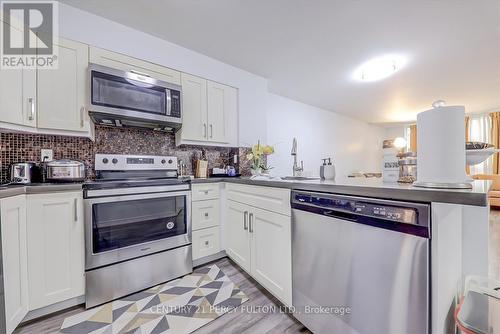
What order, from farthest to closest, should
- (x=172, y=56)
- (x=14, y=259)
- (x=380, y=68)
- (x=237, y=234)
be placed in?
(x=380, y=68) → (x=172, y=56) → (x=237, y=234) → (x=14, y=259)

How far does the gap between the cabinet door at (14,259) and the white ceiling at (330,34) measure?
67.1 inches

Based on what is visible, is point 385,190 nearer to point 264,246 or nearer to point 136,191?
point 264,246

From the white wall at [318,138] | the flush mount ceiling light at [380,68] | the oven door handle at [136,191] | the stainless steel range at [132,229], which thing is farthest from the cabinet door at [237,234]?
the flush mount ceiling light at [380,68]

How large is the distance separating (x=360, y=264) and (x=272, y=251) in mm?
667

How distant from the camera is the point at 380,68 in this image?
290 centimetres

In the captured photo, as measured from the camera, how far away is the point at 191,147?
261 centimetres

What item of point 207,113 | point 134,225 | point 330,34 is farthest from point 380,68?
point 134,225

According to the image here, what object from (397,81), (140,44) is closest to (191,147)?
(140,44)

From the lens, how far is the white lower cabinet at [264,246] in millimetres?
1382

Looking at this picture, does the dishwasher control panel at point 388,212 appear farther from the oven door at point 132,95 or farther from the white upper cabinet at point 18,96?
the white upper cabinet at point 18,96

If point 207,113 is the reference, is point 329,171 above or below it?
below

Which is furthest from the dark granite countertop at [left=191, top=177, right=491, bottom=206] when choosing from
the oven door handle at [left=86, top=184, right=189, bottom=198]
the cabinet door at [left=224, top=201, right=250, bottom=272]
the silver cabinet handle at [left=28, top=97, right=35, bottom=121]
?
the silver cabinet handle at [left=28, top=97, right=35, bottom=121]

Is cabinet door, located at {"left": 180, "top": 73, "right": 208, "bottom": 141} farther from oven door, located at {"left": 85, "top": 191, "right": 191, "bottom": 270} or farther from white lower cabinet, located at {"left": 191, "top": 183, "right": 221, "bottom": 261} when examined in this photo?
oven door, located at {"left": 85, "top": 191, "right": 191, "bottom": 270}

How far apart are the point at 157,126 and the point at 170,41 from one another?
0.96 meters
